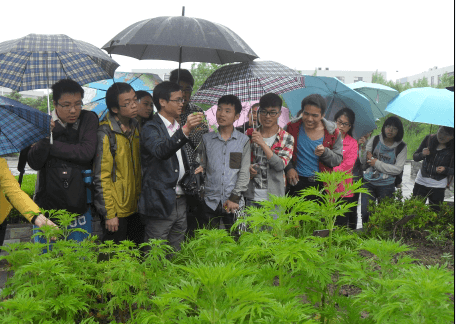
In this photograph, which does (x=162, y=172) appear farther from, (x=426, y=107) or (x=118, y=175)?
(x=426, y=107)

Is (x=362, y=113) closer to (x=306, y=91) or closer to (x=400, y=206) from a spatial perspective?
(x=306, y=91)

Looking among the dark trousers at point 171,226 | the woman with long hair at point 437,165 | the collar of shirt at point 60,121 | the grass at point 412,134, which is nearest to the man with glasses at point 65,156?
→ the collar of shirt at point 60,121

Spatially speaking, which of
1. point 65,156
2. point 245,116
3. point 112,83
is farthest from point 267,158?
point 112,83

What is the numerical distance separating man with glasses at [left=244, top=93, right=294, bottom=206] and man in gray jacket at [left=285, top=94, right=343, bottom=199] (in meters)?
0.24

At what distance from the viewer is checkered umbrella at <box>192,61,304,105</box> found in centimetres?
423

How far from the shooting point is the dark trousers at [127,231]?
370cm

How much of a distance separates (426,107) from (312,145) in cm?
173

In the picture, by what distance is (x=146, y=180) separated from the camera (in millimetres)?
3514

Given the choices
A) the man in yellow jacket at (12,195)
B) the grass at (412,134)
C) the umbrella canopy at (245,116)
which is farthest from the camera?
the grass at (412,134)

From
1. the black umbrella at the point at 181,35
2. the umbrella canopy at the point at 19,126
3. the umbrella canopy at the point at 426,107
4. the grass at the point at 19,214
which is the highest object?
the black umbrella at the point at 181,35

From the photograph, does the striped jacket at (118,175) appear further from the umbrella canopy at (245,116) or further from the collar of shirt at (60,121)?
the umbrella canopy at (245,116)

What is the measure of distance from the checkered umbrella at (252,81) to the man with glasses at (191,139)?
204mm

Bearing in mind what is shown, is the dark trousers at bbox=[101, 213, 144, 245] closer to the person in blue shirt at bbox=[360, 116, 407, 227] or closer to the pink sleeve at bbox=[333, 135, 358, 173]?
the pink sleeve at bbox=[333, 135, 358, 173]

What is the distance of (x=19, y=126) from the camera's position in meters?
3.20
